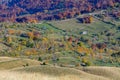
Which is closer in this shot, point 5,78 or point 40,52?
point 5,78

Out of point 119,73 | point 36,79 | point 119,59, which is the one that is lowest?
point 119,59

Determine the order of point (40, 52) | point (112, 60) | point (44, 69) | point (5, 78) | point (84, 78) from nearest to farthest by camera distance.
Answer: point (5, 78)
point (84, 78)
point (44, 69)
point (112, 60)
point (40, 52)

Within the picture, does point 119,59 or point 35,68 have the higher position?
point 35,68

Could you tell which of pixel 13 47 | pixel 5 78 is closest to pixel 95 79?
pixel 5 78

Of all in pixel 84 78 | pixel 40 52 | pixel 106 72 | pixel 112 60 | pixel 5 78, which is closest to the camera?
pixel 5 78

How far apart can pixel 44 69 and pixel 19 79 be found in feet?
28.1

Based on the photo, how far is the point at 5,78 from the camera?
76.4 feet

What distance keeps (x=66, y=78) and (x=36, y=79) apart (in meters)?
3.80

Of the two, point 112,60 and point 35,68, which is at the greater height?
point 35,68

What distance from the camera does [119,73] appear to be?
1467 inches

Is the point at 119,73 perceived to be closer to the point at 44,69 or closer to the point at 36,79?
the point at 44,69

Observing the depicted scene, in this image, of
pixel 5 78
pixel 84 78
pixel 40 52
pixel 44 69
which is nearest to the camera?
pixel 5 78

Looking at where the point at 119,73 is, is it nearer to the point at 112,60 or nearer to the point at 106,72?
the point at 106,72

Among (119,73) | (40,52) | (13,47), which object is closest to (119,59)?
(40,52)
